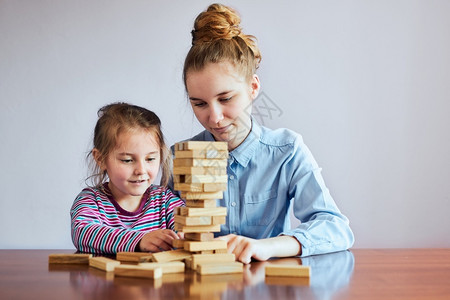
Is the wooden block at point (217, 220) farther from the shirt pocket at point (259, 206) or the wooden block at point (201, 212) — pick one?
the shirt pocket at point (259, 206)

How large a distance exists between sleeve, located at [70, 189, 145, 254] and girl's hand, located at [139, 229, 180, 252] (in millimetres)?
47

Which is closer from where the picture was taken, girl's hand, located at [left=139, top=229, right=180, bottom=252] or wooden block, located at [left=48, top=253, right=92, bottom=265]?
wooden block, located at [left=48, top=253, right=92, bottom=265]

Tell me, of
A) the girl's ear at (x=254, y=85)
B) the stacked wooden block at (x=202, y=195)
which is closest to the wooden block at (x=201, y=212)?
the stacked wooden block at (x=202, y=195)

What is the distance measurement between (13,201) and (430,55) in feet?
8.36

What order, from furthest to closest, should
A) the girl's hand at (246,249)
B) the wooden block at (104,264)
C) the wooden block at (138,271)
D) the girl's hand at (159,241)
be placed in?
the girl's hand at (159,241), the girl's hand at (246,249), the wooden block at (104,264), the wooden block at (138,271)

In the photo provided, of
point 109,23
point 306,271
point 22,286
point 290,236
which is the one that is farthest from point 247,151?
point 109,23

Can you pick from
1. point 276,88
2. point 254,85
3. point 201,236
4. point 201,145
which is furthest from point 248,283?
point 276,88

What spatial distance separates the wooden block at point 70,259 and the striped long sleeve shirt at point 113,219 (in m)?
0.19

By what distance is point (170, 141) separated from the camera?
3.49 m

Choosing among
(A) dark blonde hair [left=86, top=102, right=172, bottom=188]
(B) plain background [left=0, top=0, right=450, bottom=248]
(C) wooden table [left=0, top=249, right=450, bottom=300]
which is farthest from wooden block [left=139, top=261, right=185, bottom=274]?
(B) plain background [left=0, top=0, right=450, bottom=248]

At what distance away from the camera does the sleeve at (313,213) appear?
5.34 ft

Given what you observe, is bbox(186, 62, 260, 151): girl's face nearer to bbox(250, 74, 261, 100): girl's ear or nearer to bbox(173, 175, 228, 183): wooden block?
bbox(250, 74, 261, 100): girl's ear

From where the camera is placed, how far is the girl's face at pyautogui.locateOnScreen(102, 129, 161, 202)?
1.99m

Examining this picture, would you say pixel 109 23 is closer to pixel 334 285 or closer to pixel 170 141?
pixel 170 141
